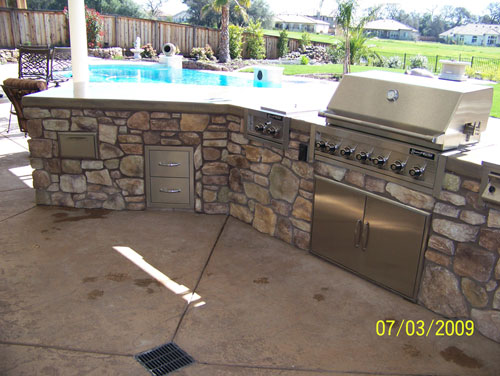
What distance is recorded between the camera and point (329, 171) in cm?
371

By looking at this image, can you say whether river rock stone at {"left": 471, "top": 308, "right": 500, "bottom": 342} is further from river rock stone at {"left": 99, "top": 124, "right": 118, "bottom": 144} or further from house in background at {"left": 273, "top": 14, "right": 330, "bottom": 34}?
house in background at {"left": 273, "top": 14, "right": 330, "bottom": 34}

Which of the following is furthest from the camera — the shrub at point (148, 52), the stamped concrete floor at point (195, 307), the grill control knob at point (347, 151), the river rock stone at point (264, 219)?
the shrub at point (148, 52)

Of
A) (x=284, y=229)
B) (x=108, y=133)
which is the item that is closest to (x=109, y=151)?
(x=108, y=133)

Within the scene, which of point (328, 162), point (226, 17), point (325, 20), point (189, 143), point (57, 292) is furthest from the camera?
point (325, 20)

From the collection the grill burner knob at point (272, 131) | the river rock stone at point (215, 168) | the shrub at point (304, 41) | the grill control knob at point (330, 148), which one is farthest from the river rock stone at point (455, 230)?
the shrub at point (304, 41)

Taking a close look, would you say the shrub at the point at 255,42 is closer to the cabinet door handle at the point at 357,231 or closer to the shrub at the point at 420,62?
the shrub at the point at 420,62

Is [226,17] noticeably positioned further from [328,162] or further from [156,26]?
[328,162]

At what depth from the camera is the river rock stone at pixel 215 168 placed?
468 cm

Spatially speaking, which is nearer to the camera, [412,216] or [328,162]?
[412,216]

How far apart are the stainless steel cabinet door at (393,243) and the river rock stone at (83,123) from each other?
269 centimetres

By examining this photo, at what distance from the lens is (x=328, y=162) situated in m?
3.69

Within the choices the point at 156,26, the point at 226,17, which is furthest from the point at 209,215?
the point at 156,26

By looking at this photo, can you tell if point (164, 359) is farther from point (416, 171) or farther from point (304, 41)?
point (304, 41)

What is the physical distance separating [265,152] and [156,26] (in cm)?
1827
